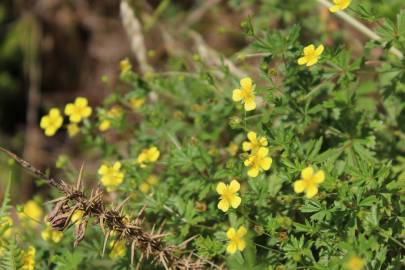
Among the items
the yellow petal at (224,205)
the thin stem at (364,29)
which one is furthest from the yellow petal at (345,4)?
the yellow petal at (224,205)

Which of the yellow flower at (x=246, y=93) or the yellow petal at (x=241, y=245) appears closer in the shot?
the yellow petal at (x=241, y=245)

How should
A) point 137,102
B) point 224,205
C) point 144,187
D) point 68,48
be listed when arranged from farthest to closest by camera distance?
point 68,48 < point 137,102 < point 144,187 < point 224,205

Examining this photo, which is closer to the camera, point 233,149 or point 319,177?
point 319,177

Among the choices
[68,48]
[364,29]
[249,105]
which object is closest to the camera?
[249,105]

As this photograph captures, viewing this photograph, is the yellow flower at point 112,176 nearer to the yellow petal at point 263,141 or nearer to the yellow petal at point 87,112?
the yellow petal at point 87,112

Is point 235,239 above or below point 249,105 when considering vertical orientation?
below

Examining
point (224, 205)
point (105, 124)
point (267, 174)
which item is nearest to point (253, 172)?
point (224, 205)

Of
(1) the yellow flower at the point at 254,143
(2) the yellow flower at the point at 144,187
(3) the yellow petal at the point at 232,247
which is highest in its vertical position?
(1) the yellow flower at the point at 254,143

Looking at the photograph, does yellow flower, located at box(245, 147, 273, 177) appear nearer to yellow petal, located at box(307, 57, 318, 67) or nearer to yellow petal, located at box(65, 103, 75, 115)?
yellow petal, located at box(307, 57, 318, 67)

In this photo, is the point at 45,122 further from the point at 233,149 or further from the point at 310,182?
the point at 310,182

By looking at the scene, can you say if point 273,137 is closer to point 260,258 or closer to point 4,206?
point 260,258
